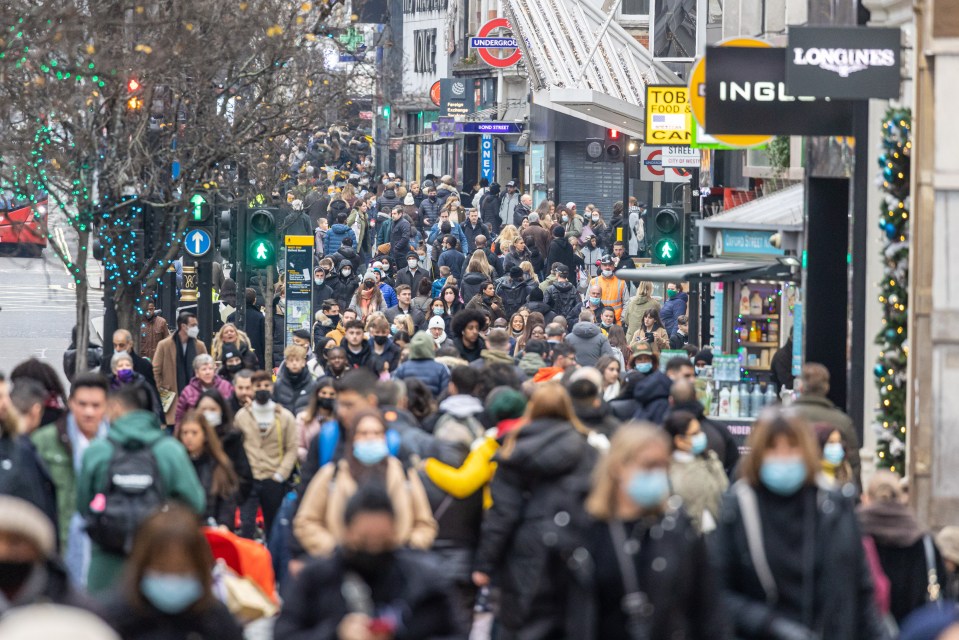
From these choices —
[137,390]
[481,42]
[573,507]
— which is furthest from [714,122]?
[481,42]

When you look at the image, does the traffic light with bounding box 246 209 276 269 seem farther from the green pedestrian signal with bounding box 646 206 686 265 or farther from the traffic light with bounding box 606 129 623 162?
the traffic light with bounding box 606 129 623 162

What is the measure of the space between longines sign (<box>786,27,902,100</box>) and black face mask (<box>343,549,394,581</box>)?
28.4ft

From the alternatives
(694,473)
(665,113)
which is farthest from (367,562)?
(665,113)

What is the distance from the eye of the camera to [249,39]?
79.2 ft

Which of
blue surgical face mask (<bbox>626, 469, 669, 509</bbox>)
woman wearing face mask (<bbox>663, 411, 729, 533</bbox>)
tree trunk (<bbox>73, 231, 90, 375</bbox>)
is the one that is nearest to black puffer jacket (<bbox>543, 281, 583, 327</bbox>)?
tree trunk (<bbox>73, 231, 90, 375</bbox>)

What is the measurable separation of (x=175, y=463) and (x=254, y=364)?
32.1 feet

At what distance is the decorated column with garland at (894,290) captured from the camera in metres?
14.8

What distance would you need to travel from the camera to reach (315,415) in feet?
46.8

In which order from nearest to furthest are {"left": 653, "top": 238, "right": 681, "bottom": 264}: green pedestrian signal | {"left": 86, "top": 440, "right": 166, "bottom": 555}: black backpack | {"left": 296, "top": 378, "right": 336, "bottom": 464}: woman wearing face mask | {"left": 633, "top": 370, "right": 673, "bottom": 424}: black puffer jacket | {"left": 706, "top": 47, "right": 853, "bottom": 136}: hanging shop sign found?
{"left": 86, "top": 440, "right": 166, "bottom": 555}: black backpack, {"left": 296, "top": 378, "right": 336, "bottom": 464}: woman wearing face mask, {"left": 633, "top": 370, "right": 673, "bottom": 424}: black puffer jacket, {"left": 706, "top": 47, "right": 853, "bottom": 136}: hanging shop sign, {"left": 653, "top": 238, "right": 681, "bottom": 264}: green pedestrian signal

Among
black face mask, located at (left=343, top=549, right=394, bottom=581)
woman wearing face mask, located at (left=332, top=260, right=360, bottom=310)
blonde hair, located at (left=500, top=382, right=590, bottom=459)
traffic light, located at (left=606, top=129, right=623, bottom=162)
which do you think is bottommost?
black face mask, located at (left=343, top=549, right=394, bottom=581)

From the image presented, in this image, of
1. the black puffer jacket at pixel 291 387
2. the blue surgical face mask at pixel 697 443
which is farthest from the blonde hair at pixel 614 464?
the black puffer jacket at pixel 291 387

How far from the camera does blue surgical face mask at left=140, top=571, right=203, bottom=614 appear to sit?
6.26m

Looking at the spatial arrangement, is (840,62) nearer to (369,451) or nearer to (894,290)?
(894,290)

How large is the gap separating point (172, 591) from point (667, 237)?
774 inches
